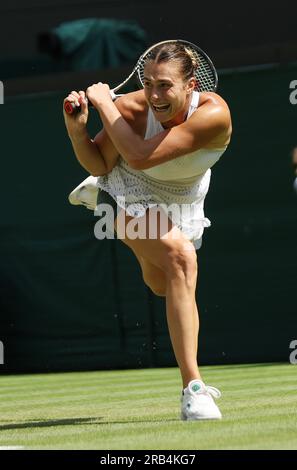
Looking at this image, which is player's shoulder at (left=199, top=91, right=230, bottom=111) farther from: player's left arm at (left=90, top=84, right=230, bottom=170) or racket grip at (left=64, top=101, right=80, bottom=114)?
racket grip at (left=64, top=101, right=80, bottom=114)

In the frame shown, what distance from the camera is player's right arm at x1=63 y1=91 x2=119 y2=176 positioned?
520 cm

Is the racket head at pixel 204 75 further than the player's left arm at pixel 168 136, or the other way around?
the racket head at pixel 204 75

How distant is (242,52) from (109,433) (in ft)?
23.2

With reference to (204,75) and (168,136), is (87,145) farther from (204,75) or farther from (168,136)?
(204,75)

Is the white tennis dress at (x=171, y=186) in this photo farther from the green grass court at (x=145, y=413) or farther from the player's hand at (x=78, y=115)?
the green grass court at (x=145, y=413)

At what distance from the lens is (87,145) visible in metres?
5.27

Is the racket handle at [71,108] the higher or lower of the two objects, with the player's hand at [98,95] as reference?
lower

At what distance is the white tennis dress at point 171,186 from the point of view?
200 inches

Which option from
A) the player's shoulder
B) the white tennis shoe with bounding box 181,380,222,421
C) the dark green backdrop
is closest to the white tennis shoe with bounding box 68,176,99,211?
the player's shoulder

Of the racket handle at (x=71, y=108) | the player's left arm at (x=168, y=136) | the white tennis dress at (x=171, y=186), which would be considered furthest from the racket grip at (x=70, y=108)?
the white tennis dress at (x=171, y=186)

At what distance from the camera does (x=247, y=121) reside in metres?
10.0

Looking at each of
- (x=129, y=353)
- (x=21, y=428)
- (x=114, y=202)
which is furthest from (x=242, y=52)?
(x=21, y=428)

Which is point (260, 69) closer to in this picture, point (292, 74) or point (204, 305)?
point (292, 74)

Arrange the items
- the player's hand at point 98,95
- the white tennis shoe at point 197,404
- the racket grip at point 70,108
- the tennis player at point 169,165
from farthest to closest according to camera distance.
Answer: the racket grip at point 70,108 → the player's hand at point 98,95 → the tennis player at point 169,165 → the white tennis shoe at point 197,404
